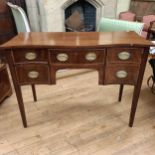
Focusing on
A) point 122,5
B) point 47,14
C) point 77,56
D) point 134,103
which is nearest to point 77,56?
point 77,56

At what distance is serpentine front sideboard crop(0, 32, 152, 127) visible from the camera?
112 centimetres

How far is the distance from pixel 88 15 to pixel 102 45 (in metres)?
2.42

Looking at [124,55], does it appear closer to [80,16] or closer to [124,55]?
[124,55]

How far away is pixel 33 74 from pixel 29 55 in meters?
0.14

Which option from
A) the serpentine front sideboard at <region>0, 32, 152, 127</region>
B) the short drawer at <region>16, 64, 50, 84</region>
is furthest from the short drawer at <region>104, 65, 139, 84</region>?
the short drawer at <region>16, 64, 50, 84</region>

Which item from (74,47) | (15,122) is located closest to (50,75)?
(74,47)

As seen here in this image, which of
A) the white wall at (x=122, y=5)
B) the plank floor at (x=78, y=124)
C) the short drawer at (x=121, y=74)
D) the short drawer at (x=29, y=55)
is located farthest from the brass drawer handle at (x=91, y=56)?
the white wall at (x=122, y=5)

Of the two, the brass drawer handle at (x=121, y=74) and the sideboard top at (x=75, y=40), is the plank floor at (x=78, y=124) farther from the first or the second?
the sideboard top at (x=75, y=40)

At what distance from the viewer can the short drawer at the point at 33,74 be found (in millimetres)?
1212

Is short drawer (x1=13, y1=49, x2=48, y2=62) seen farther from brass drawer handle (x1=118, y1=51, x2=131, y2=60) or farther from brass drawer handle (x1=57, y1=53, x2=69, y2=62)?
brass drawer handle (x1=118, y1=51, x2=131, y2=60)

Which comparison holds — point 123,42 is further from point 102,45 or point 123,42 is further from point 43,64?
point 43,64

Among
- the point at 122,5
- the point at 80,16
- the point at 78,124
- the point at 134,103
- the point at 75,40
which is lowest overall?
the point at 78,124

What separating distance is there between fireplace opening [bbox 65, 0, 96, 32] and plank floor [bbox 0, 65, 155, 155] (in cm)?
146

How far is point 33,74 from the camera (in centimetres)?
124
